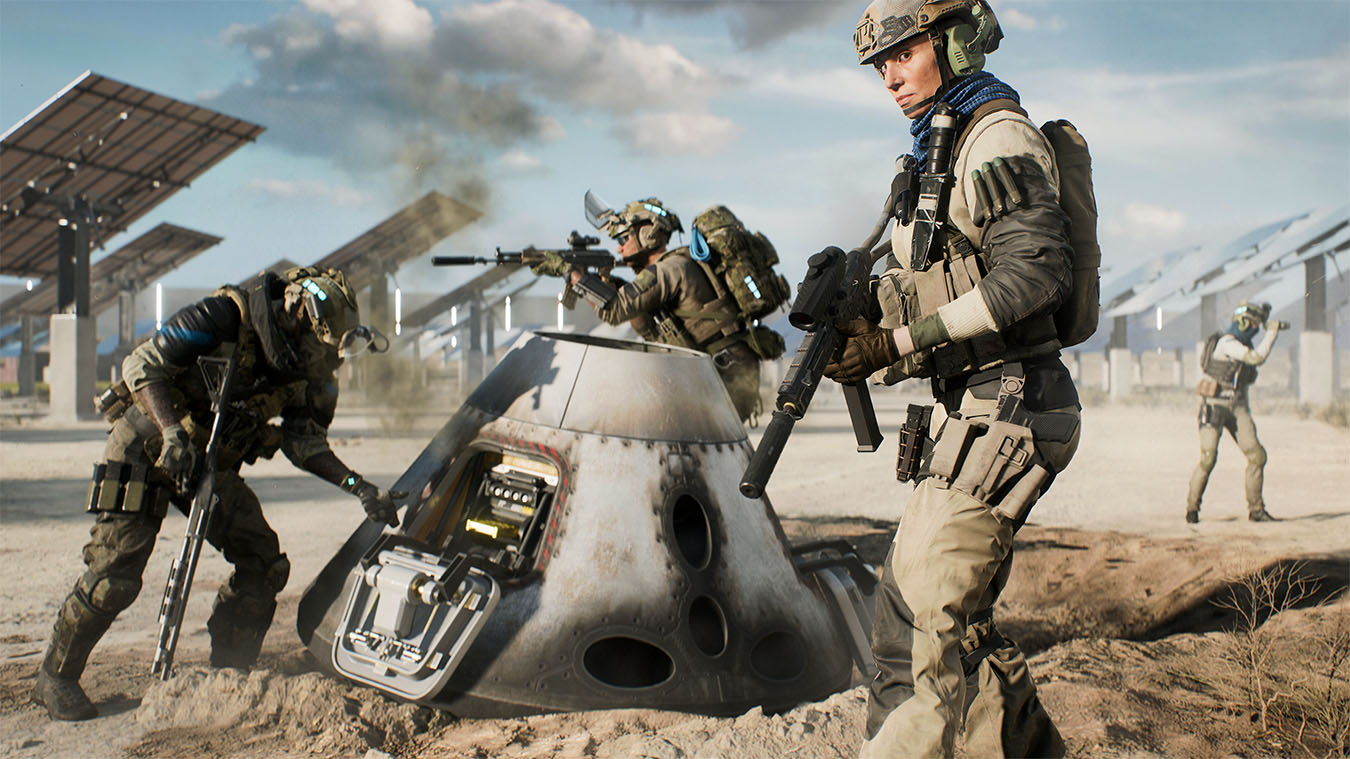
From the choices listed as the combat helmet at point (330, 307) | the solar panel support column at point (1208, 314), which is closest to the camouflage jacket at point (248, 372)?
the combat helmet at point (330, 307)

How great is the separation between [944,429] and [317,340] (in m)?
2.93

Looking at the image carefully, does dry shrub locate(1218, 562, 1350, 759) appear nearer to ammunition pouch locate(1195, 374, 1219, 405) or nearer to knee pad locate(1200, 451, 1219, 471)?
knee pad locate(1200, 451, 1219, 471)

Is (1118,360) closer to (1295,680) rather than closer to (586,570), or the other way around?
(1295,680)

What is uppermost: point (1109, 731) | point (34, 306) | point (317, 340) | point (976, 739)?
point (34, 306)

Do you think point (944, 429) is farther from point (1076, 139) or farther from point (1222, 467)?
point (1222, 467)

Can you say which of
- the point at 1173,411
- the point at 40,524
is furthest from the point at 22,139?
the point at 1173,411

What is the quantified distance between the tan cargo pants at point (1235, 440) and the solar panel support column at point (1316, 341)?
14.3 metres

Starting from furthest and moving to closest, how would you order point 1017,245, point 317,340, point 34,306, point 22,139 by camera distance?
1. point 34,306
2. point 22,139
3. point 317,340
4. point 1017,245

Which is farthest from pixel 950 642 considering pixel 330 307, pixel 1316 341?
pixel 1316 341

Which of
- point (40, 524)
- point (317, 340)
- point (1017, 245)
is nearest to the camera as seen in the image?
point (1017, 245)

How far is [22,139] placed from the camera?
16.8 meters

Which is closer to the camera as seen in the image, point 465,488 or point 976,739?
point 976,739

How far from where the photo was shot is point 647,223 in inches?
241

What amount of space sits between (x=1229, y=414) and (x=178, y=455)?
8.90 meters
